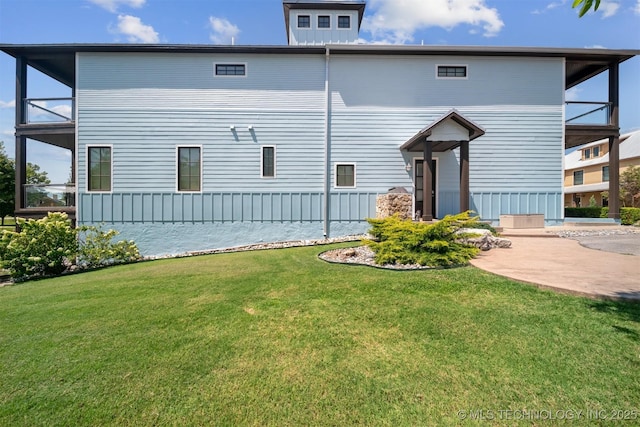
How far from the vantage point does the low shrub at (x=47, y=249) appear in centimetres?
750

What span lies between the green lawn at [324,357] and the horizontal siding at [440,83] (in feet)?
28.9

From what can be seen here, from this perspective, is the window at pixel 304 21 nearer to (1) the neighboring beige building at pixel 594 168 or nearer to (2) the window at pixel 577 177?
(1) the neighboring beige building at pixel 594 168

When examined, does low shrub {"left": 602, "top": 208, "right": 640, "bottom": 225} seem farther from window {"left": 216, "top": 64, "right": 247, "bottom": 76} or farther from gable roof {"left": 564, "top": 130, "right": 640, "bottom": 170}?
window {"left": 216, "top": 64, "right": 247, "bottom": 76}

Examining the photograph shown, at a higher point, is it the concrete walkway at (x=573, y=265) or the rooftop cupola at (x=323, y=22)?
the rooftop cupola at (x=323, y=22)

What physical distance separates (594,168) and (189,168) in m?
35.6

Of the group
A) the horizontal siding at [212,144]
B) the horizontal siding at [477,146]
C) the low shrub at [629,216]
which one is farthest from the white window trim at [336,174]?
the low shrub at [629,216]

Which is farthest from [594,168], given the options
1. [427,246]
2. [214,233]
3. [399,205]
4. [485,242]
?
[214,233]

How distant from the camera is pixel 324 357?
2.63m

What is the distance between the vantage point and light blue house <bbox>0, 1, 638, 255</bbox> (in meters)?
11.0

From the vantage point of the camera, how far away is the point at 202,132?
11.2m

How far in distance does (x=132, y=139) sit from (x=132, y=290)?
26.8 ft

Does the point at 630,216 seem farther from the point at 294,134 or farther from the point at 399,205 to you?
the point at 294,134

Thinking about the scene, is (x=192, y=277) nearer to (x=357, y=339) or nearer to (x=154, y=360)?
(x=154, y=360)

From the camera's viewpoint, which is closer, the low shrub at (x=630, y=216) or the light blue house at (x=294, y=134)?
the light blue house at (x=294, y=134)
